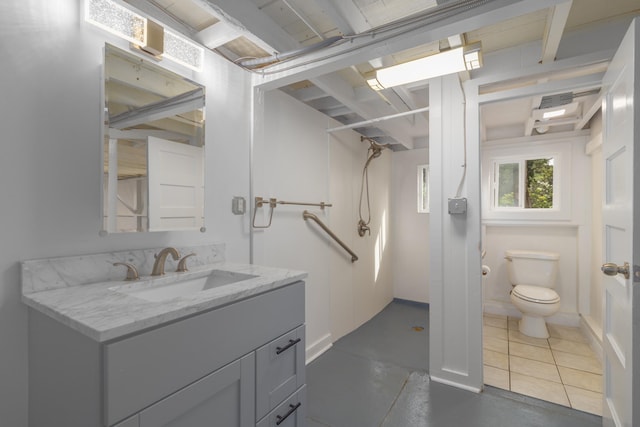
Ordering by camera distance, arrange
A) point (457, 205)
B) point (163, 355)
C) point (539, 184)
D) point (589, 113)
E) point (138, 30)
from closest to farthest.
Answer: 1. point (163, 355)
2. point (138, 30)
3. point (457, 205)
4. point (589, 113)
5. point (539, 184)

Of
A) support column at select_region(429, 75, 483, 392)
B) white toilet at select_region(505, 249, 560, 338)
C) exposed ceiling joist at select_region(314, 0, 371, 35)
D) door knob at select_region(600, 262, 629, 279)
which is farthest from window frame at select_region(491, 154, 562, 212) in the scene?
exposed ceiling joist at select_region(314, 0, 371, 35)

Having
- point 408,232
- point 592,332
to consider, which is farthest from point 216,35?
point 592,332

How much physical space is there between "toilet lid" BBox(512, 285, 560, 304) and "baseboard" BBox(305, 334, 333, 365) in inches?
77.1

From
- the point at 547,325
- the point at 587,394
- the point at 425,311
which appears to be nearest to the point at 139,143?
the point at 587,394

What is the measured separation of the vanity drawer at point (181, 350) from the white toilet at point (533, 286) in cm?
274

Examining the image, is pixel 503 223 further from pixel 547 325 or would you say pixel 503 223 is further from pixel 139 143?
pixel 139 143

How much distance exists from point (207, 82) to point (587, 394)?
321cm

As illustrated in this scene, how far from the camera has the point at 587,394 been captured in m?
2.06

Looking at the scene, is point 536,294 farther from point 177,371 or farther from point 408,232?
point 177,371

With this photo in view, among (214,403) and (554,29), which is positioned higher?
(554,29)

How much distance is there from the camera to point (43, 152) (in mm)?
1119

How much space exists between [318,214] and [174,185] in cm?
143

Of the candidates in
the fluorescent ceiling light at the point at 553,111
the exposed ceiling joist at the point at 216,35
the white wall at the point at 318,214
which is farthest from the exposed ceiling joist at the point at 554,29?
the white wall at the point at 318,214

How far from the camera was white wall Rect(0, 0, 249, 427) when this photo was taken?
1.04 m
